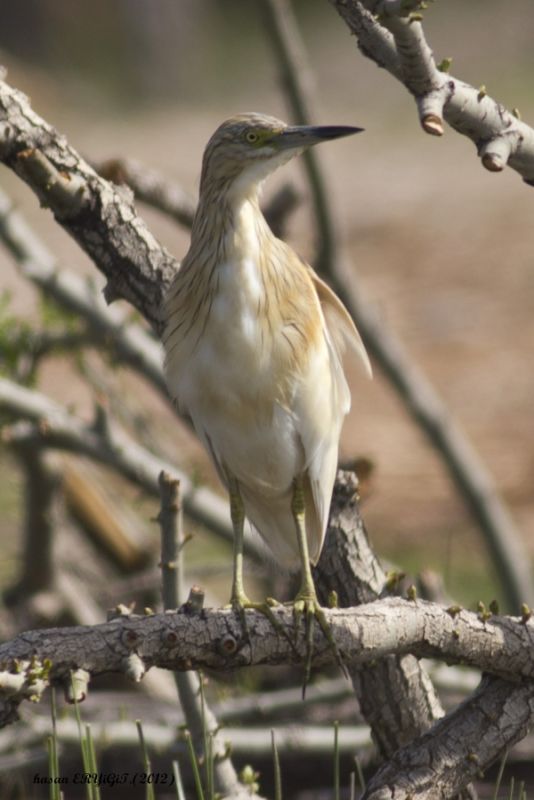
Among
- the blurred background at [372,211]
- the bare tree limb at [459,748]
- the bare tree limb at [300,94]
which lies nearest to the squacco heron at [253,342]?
the bare tree limb at [459,748]

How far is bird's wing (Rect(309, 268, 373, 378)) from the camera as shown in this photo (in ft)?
9.11

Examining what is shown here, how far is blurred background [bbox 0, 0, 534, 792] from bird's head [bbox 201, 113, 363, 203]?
1.01 meters

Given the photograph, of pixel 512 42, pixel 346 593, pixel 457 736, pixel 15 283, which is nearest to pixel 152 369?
pixel 346 593

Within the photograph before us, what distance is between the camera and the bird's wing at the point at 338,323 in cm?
278

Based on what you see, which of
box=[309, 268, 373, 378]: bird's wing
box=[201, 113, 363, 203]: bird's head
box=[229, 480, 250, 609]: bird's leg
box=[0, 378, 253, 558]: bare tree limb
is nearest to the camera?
box=[201, 113, 363, 203]: bird's head

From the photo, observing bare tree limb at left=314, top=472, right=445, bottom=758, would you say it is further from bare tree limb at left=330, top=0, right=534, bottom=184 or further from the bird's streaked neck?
bare tree limb at left=330, top=0, right=534, bottom=184

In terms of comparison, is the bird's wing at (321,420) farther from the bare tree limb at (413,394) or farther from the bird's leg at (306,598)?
the bare tree limb at (413,394)

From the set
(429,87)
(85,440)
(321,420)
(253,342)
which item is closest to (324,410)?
(321,420)

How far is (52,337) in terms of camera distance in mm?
4387

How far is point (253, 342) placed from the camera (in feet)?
8.35

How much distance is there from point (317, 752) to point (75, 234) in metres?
1.91

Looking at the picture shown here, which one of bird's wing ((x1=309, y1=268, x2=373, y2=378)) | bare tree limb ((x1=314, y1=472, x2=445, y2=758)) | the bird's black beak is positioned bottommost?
bare tree limb ((x1=314, y1=472, x2=445, y2=758))

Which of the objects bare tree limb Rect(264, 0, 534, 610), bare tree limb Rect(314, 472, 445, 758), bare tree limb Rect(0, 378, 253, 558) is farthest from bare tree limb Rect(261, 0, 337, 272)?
bare tree limb Rect(314, 472, 445, 758)

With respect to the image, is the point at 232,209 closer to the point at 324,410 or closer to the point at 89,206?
the point at 89,206
